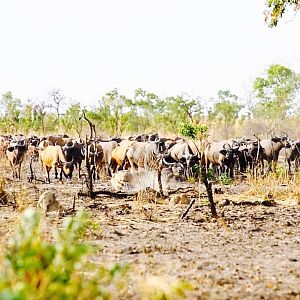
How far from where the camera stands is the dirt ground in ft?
21.1

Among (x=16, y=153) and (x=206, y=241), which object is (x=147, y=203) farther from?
(x=16, y=153)

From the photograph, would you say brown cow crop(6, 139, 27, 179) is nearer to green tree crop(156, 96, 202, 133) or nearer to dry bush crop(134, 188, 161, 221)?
dry bush crop(134, 188, 161, 221)

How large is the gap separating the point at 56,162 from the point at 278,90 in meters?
32.9

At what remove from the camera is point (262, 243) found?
8.88 metres

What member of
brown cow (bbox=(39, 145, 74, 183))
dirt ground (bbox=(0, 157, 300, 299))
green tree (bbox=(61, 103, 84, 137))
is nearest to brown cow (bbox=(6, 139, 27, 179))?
brown cow (bbox=(39, 145, 74, 183))

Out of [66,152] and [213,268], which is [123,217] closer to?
[213,268]

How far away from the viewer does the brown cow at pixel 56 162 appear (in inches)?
902

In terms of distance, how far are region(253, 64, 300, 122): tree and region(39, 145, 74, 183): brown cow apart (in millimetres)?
30441

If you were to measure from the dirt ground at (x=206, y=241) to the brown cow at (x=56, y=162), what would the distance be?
28.2 ft

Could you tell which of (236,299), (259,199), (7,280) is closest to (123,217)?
(259,199)

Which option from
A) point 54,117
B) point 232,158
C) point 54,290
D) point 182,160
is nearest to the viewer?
point 54,290

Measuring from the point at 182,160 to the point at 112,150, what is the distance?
15.9 feet

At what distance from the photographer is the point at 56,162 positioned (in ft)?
76.9

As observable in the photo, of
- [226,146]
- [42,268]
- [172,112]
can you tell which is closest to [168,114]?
[172,112]
